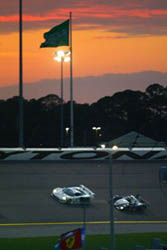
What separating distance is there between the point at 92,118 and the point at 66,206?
65.1 meters

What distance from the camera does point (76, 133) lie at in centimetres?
8588

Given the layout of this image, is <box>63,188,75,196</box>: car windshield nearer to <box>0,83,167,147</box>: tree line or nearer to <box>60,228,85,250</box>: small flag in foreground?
<box>60,228,85,250</box>: small flag in foreground

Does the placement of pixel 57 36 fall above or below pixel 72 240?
above

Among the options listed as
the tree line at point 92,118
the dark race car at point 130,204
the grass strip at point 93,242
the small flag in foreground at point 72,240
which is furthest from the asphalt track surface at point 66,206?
the tree line at point 92,118

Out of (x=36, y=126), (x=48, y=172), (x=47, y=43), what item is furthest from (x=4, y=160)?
(x=36, y=126)

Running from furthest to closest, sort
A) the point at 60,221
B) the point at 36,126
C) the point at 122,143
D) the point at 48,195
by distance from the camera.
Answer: the point at 36,126, the point at 122,143, the point at 48,195, the point at 60,221

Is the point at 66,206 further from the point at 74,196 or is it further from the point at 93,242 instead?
the point at 93,242

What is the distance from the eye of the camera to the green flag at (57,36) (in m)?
37.2

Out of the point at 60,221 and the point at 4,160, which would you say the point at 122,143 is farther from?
the point at 60,221

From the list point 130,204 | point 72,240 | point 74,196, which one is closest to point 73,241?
point 72,240

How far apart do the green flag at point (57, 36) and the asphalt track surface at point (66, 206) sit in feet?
30.3

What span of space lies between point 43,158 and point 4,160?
2.63 meters

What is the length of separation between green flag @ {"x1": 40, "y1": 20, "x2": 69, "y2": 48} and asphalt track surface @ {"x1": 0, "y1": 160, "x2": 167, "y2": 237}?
30.3 feet

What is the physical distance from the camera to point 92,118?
8931 centimetres
